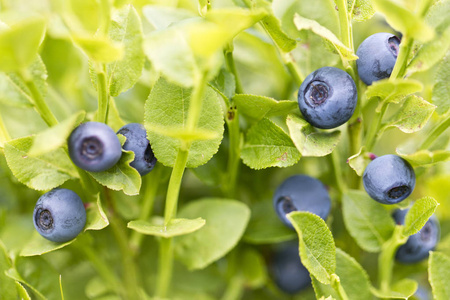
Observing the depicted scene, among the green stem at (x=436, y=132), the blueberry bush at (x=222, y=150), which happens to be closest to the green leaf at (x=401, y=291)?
the blueberry bush at (x=222, y=150)

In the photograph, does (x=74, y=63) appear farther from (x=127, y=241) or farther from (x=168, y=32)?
(x=168, y=32)

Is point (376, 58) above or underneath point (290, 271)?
above

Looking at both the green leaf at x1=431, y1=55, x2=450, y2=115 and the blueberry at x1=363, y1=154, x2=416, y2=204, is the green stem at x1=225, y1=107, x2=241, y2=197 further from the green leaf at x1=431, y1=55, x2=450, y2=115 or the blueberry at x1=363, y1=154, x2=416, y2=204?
the green leaf at x1=431, y1=55, x2=450, y2=115

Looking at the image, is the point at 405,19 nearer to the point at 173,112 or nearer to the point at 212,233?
the point at 173,112

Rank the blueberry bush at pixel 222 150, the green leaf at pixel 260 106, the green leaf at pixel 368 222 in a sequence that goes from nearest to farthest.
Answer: the blueberry bush at pixel 222 150
the green leaf at pixel 260 106
the green leaf at pixel 368 222

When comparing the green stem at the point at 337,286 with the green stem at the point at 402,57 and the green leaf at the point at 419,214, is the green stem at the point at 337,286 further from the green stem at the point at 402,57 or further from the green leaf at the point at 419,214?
the green stem at the point at 402,57

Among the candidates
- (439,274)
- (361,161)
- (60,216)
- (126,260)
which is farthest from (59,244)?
(439,274)

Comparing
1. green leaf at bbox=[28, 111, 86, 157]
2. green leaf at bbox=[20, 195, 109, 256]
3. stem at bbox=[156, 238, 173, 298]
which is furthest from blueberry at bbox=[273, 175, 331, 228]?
green leaf at bbox=[28, 111, 86, 157]

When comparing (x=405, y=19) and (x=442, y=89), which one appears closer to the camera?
(x=405, y=19)

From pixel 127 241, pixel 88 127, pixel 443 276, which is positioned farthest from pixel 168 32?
pixel 443 276
